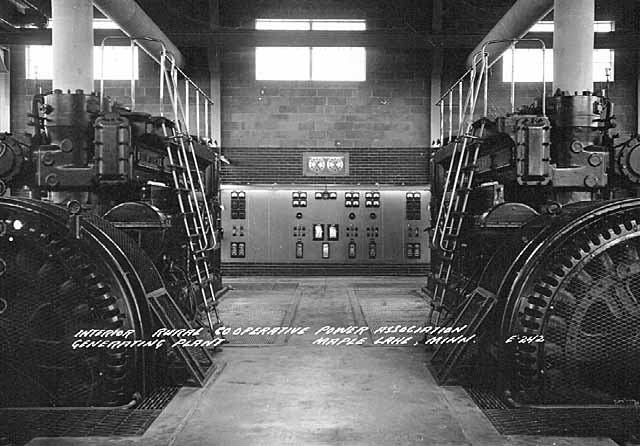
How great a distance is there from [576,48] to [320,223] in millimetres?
7341

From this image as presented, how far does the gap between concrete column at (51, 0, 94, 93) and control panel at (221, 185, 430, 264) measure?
6.44 metres

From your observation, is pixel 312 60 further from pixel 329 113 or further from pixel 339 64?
pixel 329 113

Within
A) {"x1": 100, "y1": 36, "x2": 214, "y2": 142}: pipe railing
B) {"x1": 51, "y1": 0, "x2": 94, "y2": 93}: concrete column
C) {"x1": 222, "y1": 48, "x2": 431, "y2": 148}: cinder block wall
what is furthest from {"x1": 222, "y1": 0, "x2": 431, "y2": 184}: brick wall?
{"x1": 51, "y1": 0, "x2": 94, "y2": 93}: concrete column

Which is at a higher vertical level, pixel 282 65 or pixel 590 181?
pixel 282 65

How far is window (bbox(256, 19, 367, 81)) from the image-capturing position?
44.2 feet

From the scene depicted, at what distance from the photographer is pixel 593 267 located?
4.34 metres

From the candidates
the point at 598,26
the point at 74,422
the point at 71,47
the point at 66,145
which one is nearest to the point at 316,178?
the point at 598,26

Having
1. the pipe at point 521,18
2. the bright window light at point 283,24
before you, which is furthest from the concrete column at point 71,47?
the bright window light at point 283,24

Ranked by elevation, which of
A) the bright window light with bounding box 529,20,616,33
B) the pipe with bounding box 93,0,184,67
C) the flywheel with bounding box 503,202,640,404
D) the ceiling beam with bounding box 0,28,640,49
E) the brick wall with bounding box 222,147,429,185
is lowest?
the flywheel with bounding box 503,202,640,404

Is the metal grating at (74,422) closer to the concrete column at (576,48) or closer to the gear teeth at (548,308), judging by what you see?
the gear teeth at (548,308)

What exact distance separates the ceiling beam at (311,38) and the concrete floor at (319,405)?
5.85m

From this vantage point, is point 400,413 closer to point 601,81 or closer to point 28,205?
point 28,205

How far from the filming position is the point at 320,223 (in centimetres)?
1322

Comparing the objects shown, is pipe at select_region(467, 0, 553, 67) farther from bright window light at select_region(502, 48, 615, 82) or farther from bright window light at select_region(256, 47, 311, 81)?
bright window light at select_region(256, 47, 311, 81)
